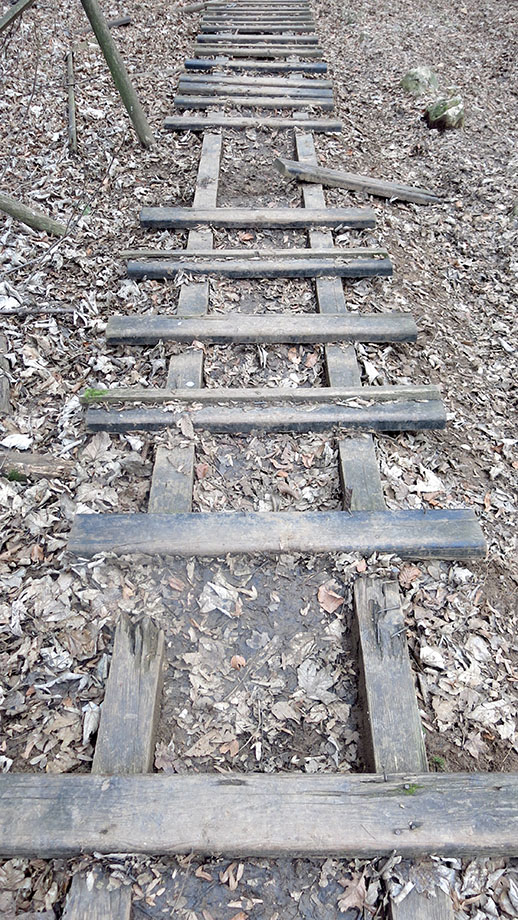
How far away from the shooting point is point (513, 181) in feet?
19.9

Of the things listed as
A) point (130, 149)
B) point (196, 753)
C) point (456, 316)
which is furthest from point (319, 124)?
point (196, 753)

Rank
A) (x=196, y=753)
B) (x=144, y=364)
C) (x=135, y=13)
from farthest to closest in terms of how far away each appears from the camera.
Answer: (x=135, y=13), (x=144, y=364), (x=196, y=753)

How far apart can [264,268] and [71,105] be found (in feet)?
10.7

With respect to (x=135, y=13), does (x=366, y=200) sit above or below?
Result: below

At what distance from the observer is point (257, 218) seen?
16.2 ft

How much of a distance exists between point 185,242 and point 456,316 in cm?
217

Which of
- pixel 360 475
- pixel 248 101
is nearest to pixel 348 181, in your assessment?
pixel 248 101

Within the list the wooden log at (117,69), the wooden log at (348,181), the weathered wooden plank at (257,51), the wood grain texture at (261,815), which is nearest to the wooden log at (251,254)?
the wooden log at (348,181)

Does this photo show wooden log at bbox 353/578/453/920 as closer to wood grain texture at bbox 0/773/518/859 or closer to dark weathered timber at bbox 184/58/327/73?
wood grain texture at bbox 0/773/518/859

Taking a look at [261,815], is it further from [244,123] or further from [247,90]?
[247,90]

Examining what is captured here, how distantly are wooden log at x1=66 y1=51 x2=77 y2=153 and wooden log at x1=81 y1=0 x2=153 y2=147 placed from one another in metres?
0.56

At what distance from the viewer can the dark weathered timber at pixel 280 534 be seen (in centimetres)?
284

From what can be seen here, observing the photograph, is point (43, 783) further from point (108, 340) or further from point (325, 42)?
point (325, 42)

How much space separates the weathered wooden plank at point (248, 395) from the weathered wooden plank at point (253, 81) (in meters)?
5.24
